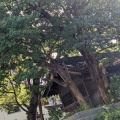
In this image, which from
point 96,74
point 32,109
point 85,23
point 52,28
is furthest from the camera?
Result: point 32,109

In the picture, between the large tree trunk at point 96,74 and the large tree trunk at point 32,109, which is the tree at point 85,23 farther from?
the large tree trunk at point 32,109

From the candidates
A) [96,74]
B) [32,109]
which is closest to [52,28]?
[96,74]

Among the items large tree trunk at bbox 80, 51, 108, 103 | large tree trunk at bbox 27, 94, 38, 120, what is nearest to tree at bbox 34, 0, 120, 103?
large tree trunk at bbox 80, 51, 108, 103

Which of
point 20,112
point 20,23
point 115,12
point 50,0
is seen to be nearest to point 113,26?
point 115,12

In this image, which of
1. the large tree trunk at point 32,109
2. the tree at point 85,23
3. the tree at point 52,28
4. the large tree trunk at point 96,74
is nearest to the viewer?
the tree at point 52,28

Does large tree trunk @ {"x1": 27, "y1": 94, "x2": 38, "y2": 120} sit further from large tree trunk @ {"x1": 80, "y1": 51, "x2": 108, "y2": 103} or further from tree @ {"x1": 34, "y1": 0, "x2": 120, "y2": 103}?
tree @ {"x1": 34, "y1": 0, "x2": 120, "y2": 103}

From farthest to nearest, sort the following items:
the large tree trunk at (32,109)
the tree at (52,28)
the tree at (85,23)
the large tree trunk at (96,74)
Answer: the large tree trunk at (32,109) < the large tree trunk at (96,74) < the tree at (85,23) < the tree at (52,28)

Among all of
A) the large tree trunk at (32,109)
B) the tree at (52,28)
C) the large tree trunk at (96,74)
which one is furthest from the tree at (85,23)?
the large tree trunk at (32,109)

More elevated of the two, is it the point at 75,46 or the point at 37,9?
the point at 37,9

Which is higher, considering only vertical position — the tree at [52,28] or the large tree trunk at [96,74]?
the tree at [52,28]

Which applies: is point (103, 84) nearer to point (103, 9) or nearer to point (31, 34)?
point (103, 9)

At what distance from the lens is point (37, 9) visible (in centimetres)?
1045

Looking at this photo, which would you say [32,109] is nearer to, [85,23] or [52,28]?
[52,28]

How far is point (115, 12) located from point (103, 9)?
54 centimetres
